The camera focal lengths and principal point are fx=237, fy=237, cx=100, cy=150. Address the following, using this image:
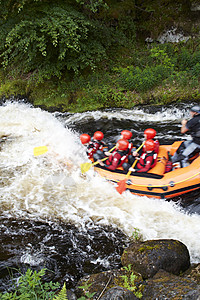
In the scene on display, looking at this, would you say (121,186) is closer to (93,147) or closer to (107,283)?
(93,147)

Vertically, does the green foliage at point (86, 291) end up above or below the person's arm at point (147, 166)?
below

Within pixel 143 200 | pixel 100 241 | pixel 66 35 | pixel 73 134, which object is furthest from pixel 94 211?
pixel 66 35

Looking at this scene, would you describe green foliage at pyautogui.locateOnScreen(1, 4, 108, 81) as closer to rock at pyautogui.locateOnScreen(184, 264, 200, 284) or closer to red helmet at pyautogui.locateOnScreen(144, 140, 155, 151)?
red helmet at pyautogui.locateOnScreen(144, 140, 155, 151)

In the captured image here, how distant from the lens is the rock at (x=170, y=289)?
2.11m

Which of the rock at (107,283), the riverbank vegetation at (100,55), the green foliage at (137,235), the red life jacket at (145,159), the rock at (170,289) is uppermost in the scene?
the riverbank vegetation at (100,55)

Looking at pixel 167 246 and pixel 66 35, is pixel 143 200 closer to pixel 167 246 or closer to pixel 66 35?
pixel 167 246

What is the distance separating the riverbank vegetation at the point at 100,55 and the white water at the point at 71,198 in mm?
2668

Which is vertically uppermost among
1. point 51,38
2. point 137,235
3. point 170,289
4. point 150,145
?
point 51,38

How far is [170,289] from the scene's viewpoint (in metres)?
2.23

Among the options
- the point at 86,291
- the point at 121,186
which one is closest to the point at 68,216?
the point at 121,186

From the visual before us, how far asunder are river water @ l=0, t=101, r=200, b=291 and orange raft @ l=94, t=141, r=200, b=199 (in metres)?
0.17

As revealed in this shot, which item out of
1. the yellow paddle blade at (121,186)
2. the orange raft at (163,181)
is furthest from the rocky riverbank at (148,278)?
the yellow paddle blade at (121,186)

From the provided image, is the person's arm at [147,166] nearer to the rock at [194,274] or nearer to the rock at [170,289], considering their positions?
the rock at [194,274]

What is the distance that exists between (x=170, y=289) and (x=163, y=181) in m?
2.25
